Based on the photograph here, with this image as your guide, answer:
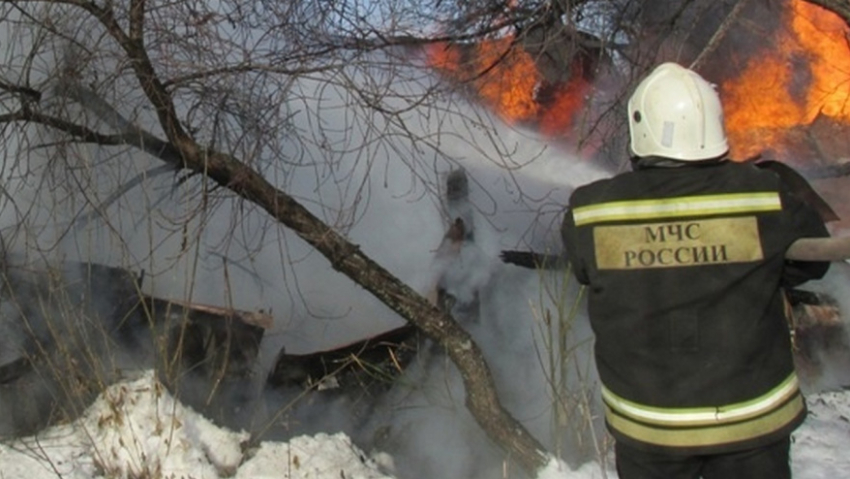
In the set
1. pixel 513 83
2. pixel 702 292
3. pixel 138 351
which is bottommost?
pixel 138 351

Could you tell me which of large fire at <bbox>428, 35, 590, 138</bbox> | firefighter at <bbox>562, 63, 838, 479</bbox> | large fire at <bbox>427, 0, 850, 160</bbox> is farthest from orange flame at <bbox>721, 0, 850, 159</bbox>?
firefighter at <bbox>562, 63, 838, 479</bbox>

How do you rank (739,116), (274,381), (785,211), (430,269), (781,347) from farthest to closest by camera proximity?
(739,116)
(430,269)
(274,381)
(781,347)
(785,211)

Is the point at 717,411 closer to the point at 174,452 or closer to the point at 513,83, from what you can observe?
the point at 174,452

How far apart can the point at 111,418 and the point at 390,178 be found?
3244 mm

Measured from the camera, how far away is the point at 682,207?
101 inches

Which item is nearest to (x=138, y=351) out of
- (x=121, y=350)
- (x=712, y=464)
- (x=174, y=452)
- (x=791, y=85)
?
(x=121, y=350)

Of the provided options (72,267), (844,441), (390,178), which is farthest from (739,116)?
(72,267)

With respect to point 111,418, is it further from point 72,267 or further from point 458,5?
point 458,5

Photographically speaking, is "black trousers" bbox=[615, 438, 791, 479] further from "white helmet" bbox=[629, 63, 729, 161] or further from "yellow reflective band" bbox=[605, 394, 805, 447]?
"white helmet" bbox=[629, 63, 729, 161]

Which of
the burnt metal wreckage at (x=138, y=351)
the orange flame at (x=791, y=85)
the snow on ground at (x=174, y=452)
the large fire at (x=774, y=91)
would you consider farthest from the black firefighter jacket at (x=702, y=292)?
the orange flame at (x=791, y=85)

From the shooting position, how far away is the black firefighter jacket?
2.54m

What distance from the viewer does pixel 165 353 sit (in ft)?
14.9

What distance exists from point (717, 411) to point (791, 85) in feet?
29.9

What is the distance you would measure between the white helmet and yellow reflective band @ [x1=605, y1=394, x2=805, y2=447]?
2.68ft
